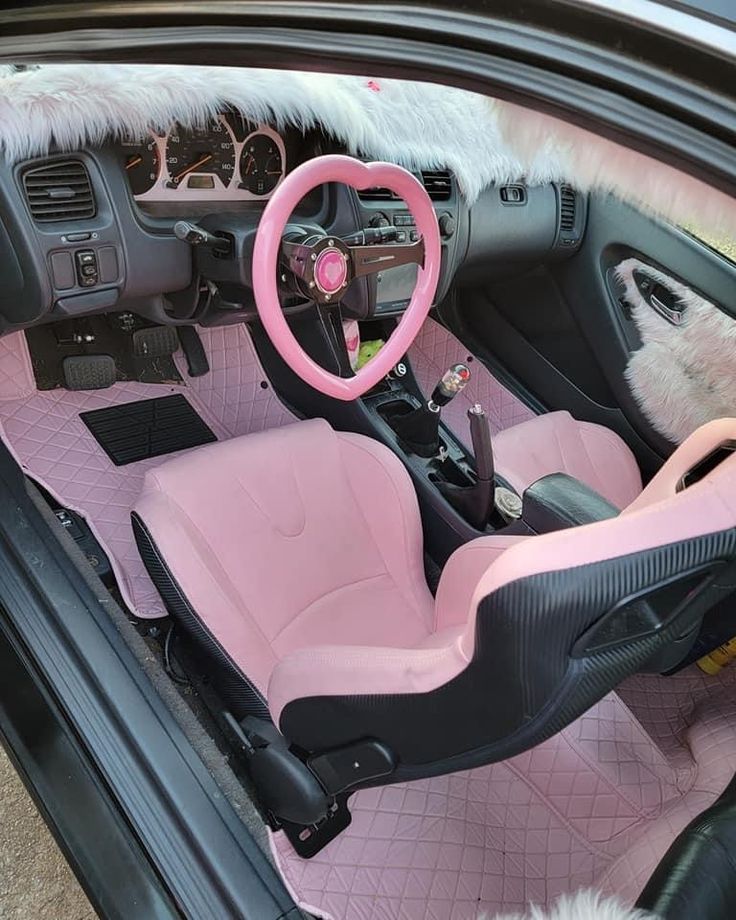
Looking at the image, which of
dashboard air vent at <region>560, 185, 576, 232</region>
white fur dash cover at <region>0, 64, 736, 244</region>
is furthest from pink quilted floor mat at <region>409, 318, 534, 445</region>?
white fur dash cover at <region>0, 64, 736, 244</region>

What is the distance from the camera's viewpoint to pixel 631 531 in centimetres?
61

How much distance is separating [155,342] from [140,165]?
52cm

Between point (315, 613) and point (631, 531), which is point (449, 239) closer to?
point (315, 613)

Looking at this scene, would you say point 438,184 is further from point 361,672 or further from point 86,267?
point 361,672

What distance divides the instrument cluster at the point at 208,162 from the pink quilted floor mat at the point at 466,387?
2.63ft

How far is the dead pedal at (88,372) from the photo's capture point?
1707 mm

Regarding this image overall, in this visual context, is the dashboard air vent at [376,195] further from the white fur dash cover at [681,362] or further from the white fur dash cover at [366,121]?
the white fur dash cover at [681,362]

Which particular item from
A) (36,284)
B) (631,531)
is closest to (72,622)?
(36,284)

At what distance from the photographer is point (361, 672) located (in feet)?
2.77

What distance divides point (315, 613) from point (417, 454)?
0.63 m

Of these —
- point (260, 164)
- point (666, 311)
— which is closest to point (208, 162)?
point (260, 164)

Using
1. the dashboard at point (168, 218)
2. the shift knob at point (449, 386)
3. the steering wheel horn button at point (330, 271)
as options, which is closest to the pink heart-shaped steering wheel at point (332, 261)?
the steering wheel horn button at point (330, 271)

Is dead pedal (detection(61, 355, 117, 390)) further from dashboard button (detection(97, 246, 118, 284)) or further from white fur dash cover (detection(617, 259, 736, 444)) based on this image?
white fur dash cover (detection(617, 259, 736, 444))

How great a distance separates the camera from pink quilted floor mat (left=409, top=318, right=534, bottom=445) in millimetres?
2264
